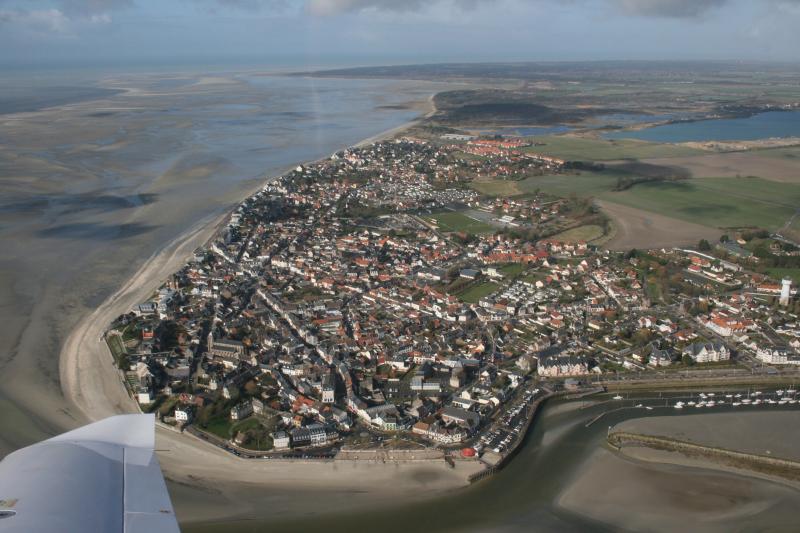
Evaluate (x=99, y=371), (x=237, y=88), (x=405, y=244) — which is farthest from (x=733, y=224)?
(x=237, y=88)

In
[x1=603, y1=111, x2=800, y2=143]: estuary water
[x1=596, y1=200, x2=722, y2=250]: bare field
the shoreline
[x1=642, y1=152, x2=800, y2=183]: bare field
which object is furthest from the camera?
[x1=603, y1=111, x2=800, y2=143]: estuary water

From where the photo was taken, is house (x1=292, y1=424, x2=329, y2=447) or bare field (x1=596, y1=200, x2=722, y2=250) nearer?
house (x1=292, y1=424, x2=329, y2=447)

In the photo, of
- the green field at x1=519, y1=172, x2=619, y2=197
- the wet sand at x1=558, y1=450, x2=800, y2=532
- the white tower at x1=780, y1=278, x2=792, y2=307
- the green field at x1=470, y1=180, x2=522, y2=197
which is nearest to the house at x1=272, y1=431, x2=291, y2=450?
the wet sand at x1=558, y1=450, x2=800, y2=532

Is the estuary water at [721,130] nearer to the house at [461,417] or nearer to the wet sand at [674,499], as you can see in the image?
the house at [461,417]

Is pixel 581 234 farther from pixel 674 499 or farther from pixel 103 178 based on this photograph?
pixel 103 178

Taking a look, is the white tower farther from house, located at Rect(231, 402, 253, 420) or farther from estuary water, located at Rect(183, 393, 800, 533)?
house, located at Rect(231, 402, 253, 420)

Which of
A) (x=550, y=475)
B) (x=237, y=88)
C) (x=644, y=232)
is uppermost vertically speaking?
(x=237, y=88)

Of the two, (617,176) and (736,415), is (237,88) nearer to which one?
(617,176)
